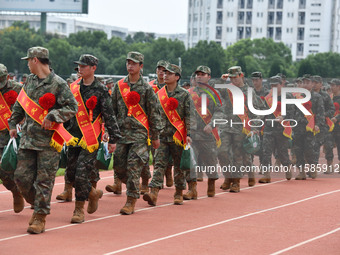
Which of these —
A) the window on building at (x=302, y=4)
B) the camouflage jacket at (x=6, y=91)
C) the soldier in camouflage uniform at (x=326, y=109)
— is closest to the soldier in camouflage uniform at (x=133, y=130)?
the camouflage jacket at (x=6, y=91)

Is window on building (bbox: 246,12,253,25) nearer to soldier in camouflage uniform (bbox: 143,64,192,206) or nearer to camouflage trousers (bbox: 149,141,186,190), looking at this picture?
soldier in camouflage uniform (bbox: 143,64,192,206)

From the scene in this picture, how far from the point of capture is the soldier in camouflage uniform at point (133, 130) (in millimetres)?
10516

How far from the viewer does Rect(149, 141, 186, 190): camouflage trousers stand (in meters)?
11.3

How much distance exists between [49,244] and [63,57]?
74.7m

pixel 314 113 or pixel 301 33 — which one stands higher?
pixel 301 33

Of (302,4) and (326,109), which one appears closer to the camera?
(326,109)

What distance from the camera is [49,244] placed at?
27.3 ft

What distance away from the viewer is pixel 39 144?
8891 mm

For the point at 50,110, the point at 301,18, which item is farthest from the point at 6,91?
the point at 301,18

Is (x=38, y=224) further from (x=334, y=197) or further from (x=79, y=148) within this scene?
→ (x=334, y=197)

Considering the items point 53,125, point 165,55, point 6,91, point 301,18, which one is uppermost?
point 301,18

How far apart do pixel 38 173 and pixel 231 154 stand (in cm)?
551

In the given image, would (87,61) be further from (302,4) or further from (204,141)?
(302,4)

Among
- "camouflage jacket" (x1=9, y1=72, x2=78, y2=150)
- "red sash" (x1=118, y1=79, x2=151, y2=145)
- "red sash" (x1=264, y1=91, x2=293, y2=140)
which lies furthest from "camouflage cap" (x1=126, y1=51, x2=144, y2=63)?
"red sash" (x1=264, y1=91, x2=293, y2=140)
